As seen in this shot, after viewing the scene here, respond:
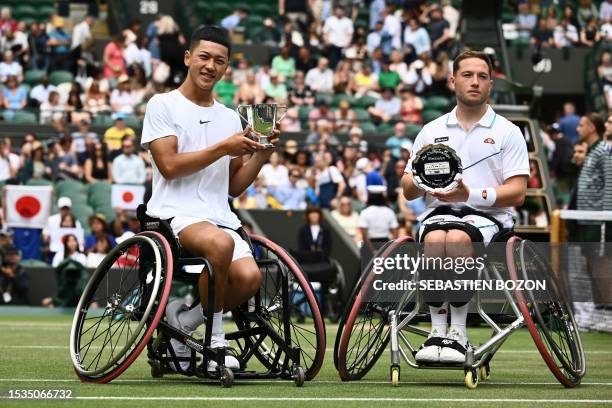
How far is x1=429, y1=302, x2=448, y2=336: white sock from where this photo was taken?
8.20 m

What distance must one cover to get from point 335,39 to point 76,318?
2159 cm

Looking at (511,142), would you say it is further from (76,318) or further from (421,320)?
(76,318)

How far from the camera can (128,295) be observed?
27.0 ft

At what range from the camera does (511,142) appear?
8.45 metres

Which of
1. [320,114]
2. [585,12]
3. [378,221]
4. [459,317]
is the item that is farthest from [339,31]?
[459,317]

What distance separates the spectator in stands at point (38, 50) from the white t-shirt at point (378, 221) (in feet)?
33.2

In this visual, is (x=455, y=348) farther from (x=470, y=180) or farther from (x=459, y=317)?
(x=470, y=180)

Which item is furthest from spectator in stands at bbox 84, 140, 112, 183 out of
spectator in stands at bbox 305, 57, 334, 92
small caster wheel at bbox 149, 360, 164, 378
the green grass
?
small caster wheel at bbox 149, 360, 164, 378

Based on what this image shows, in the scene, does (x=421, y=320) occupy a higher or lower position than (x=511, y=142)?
lower

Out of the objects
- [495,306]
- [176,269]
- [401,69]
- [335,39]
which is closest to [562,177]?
[401,69]

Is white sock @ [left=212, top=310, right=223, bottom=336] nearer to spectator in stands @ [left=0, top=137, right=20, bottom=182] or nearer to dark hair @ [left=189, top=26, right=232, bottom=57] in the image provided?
dark hair @ [left=189, top=26, right=232, bottom=57]

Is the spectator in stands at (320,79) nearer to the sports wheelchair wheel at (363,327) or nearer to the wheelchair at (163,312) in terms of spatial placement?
the sports wheelchair wheel at (363,327)

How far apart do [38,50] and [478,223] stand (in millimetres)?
20534

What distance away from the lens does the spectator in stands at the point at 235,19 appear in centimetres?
3073
